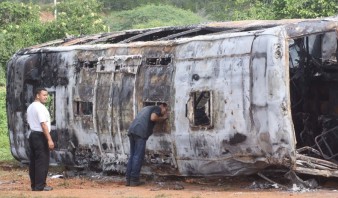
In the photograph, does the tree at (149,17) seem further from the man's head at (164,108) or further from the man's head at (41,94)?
the man's head at (41,94)

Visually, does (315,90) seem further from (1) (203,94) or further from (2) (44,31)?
(2) (44,31)

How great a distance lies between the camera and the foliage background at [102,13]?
2547 centimetres

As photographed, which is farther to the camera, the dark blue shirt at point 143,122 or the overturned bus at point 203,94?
the dark blue shirt at point 143,122

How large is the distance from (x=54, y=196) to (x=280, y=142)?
327cm

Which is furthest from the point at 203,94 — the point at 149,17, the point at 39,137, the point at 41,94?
the point at 149,17

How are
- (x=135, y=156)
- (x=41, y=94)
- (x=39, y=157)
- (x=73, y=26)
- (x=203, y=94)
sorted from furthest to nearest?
(x=73, y=26)
(x=135, y=156)
(x=203, y=94)
(x=39, y=157)
(x=41, y=94)

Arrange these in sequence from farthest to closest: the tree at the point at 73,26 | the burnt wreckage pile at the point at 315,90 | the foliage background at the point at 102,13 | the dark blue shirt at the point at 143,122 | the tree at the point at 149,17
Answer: the tree at the point at 149,17 < the tree at the point at 73,26 < the foliage background at the point at 102,13 < the burnt wreckage pile at the point at 315,90 < the dark blue shirt at the point at 143,122

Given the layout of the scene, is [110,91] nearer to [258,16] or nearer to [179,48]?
[179,48]

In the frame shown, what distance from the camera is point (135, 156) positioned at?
13.1 metres

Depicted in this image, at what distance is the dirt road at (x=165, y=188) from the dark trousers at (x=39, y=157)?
0.73 ft

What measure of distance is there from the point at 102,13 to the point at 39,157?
4574 cm

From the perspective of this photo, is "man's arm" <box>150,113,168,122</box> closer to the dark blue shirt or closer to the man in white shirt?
the dark blue shirt

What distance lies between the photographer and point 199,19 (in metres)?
48.2

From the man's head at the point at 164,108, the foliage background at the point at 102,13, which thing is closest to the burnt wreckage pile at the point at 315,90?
the man's head at the point at 164,108
